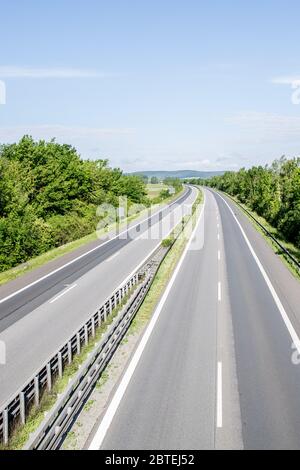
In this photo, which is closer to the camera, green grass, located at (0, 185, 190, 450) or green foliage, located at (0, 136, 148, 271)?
green grass, located at (0, 185, 190, 450)

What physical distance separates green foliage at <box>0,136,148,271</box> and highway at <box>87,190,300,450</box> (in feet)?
57.4

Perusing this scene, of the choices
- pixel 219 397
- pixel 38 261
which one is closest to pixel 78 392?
pixel 219 397

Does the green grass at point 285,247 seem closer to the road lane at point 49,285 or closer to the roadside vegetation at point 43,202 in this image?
the road lane at point 49,285

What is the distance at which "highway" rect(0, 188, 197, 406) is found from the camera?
16.1 meters

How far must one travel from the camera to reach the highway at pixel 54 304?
52.8 feet

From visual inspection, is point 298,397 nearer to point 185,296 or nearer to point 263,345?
point 263,345

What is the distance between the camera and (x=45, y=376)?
43.9 feet

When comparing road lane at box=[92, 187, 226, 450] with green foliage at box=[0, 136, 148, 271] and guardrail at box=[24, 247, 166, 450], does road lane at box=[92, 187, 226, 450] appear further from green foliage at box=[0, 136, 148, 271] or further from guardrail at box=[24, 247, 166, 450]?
green foliage at box=[0, 136, 148, 271]

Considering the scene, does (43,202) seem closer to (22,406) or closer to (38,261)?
(38,261)

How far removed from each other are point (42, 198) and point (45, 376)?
4360 centimetres

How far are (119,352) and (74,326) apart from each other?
376 cm

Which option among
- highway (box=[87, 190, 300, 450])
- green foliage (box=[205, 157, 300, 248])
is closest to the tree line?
green foliage (box=[205, 157, 300, 248])
